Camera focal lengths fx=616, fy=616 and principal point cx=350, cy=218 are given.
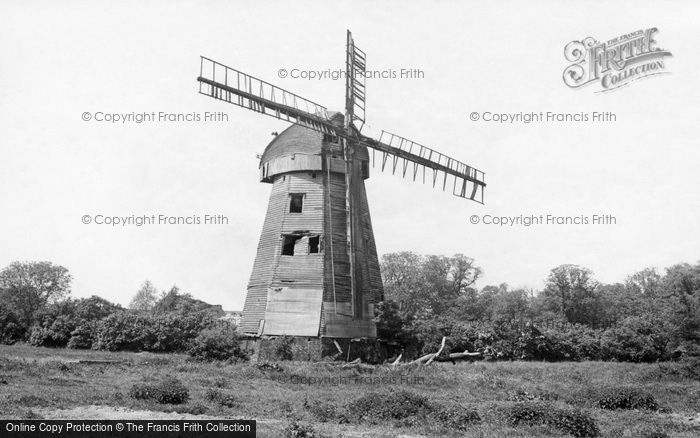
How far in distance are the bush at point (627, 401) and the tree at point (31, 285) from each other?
68.6 m

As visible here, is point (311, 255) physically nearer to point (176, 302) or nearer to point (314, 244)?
point (314, 244)

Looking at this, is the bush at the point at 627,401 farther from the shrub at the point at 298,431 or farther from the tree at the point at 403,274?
the tree at the point at 403,274

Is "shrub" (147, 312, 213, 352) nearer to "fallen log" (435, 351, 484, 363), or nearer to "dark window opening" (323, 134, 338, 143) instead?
"dark window opening" (323, 134, 338, 143)

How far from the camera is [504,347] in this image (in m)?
40.2

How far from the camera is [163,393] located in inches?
726

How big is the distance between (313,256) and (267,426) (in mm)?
20901

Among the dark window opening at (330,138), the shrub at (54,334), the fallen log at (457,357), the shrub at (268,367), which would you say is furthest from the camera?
the shrub at (54,334)

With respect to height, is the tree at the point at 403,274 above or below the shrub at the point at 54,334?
above

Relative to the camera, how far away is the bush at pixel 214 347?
1241 inches

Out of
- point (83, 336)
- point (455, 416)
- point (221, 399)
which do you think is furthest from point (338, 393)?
point (83, 336)

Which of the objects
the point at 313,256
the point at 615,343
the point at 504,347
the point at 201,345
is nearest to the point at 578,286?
the point at 615,343

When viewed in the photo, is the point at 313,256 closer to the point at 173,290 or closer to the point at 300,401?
the point at 300,401

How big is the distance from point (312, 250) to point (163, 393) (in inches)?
749

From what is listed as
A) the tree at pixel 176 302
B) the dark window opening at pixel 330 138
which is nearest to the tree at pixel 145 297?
the tree at pixel 176 302
